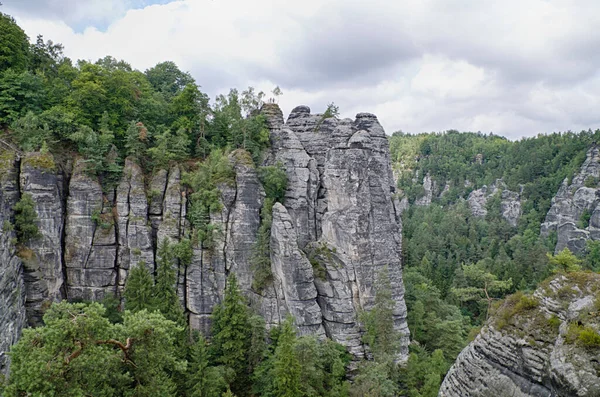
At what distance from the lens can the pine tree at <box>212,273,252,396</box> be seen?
2269 cm

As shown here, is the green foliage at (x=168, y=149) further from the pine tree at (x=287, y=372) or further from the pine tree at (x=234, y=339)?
the pine tree at (x=287, y=372)

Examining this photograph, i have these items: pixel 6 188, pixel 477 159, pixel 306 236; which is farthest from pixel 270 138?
pixel 477 159

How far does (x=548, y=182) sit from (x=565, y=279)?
331 ft

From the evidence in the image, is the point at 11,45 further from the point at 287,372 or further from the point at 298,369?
the point at 298,369

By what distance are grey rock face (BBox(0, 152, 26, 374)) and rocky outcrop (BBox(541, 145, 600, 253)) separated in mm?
82509

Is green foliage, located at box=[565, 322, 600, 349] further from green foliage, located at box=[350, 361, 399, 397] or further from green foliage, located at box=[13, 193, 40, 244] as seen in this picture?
green foliage, located at box=[13, 193, 40, 244]

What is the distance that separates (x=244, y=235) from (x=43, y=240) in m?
13.3

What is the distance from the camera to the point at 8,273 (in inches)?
775

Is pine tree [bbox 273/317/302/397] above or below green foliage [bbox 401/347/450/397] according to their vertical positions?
above

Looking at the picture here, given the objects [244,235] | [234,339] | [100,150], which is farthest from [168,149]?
[234,339]

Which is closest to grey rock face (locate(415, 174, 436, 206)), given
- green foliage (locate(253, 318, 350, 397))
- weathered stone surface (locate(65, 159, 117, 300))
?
green foliage (locate(253, 318, 350, 397))

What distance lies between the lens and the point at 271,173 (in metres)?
28.0

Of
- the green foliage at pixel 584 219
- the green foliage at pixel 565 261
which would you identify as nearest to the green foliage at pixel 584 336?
the green foliage at pixel 565 261

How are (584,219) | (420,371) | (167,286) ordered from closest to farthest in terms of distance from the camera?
(167,286) → (420,371) → (584,219)
